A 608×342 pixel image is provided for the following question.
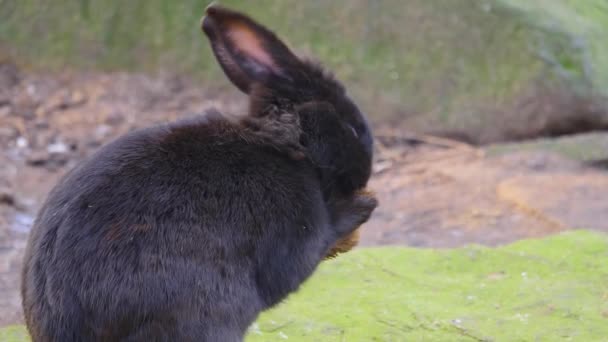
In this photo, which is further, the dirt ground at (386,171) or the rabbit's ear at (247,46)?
the dirt ground at (386,171)

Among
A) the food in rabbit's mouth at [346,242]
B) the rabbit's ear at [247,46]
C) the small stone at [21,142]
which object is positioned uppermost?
the rabbit's ear at [247,46]

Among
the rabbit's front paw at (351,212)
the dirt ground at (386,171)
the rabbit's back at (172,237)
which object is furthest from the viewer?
the dirt ground at (386,171)

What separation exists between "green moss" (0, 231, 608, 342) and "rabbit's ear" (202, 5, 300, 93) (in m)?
0.78

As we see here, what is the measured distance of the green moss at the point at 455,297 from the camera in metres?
3.96

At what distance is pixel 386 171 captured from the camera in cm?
768

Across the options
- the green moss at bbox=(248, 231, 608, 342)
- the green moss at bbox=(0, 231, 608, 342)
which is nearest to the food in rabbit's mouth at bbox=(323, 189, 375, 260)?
the green moss at bbox=(0, 231, 608, 342)

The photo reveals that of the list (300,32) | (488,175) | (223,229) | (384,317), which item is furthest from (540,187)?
(223,229)

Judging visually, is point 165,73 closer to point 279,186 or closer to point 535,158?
point 535,158

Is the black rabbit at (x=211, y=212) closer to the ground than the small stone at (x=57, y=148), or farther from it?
farther from it

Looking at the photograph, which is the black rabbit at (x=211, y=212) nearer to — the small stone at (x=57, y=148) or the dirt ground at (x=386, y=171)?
the dirt ground at (x=386, y=171)

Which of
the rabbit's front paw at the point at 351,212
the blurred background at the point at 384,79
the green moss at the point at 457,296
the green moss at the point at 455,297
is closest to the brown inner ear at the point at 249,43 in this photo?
the rabbit's front paw at the point at 351,212

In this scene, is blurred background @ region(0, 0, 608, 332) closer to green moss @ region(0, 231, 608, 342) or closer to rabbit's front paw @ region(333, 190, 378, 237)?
green moss @ region(0, 231, 608, 342)

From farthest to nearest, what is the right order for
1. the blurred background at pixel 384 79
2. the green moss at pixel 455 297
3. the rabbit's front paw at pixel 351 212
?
the blurred background at pixel 384 79, the green moss at pixel 455 297, the rabbit's front paw at pixel 351 212

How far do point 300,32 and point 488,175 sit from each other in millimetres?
2032
